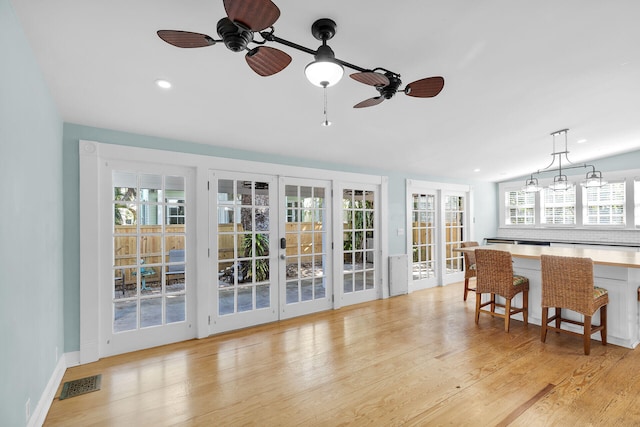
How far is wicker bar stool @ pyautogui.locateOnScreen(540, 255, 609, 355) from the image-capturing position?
3.05 m

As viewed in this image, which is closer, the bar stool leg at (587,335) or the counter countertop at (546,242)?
the bar stool leg at (587,335)

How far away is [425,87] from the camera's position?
2021mm

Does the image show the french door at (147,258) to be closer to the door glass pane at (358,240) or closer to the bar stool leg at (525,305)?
the door glass pane at (358,240)

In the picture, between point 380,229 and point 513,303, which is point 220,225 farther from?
point 513,303

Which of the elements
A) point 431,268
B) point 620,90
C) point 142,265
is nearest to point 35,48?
point 142,265

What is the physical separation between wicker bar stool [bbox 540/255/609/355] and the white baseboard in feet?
14.7

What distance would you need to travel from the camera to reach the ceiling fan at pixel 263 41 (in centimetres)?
125

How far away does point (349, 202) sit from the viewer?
495 centimetres

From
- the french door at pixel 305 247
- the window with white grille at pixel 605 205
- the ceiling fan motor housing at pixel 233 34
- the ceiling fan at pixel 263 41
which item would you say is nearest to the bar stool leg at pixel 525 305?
the french door at pixel 305 247

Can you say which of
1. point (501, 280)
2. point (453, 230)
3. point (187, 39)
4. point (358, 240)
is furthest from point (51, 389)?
point (453, 230)

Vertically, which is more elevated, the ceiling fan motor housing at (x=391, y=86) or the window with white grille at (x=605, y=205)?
the ceiling fan motor housing at (x=391, y=86)

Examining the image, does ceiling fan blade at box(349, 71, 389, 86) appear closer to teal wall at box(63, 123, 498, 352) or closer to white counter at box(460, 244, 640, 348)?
teal wall at box(63, 123, 498, 352)

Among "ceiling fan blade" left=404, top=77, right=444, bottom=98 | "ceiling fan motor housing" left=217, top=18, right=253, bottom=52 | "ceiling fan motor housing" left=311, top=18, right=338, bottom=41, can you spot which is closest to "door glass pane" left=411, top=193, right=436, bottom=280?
"ceiling fan blade" left=404, top=77, right=444, bottom=98

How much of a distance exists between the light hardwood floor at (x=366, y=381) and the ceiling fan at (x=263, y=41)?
2.23 metres
